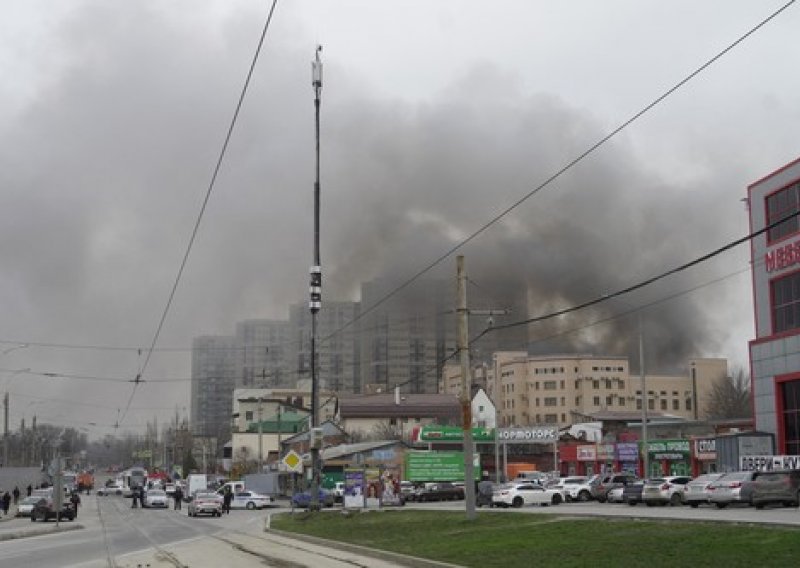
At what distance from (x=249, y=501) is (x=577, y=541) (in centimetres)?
5024

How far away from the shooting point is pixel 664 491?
Result: 138ft

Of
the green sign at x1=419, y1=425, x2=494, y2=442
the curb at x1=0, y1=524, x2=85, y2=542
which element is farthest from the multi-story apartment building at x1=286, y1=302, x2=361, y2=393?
the curb at x1=0, y1=524, x2=85, y2=542

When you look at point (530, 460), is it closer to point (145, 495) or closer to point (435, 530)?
point (145, 495)

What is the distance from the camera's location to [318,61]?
125ft

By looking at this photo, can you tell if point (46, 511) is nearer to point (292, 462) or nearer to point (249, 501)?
point (292, 462)

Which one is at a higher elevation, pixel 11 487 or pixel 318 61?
pixel 318 61

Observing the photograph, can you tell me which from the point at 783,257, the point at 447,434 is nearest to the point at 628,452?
the point at 447,434

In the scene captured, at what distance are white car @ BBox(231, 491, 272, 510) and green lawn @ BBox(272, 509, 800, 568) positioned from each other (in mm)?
37345

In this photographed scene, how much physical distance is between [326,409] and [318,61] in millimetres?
99706

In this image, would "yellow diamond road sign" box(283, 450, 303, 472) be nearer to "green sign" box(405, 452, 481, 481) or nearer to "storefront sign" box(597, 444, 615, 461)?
"green sign" box(405, 452, 481, 481)

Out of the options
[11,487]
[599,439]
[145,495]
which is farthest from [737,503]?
[11,487]

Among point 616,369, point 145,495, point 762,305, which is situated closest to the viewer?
point 762,305

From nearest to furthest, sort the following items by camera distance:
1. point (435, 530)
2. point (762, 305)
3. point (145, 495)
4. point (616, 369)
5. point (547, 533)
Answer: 1. point (547, 533)
2. point (435, 530)
3. point (762, 305)
4. point (145, 495)
5. point (616, 369)

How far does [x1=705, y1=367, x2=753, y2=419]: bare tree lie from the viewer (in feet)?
382
